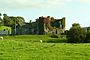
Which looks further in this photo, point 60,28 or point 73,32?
point 60,28

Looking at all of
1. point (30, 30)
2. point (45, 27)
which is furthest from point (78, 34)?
point (30, 30)

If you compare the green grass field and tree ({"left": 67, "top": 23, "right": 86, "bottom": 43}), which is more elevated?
tree ({"left": 67, "top": 23, "right": 86, "bottom": 43})

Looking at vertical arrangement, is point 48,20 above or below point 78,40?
above

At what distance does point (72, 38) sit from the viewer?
92.8 metres

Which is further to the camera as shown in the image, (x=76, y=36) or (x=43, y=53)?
(x=76, y=36)

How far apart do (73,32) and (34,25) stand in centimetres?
7632

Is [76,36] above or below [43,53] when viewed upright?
above

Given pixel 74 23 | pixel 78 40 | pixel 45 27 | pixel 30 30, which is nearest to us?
pixel 78 40

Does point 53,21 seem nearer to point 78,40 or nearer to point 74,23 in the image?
point 74,23

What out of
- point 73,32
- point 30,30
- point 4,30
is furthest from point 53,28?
point 73,32

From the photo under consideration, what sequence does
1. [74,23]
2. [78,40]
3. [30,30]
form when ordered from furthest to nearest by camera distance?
[30,30] < [74,23] < [78,40]

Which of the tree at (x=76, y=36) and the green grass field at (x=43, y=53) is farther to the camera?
A: the tree at (x=76, y=36)

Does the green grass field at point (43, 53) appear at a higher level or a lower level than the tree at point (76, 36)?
lower

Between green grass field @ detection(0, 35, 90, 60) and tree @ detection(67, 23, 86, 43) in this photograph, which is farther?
tree @ detection(67, 23, 86, 43)
